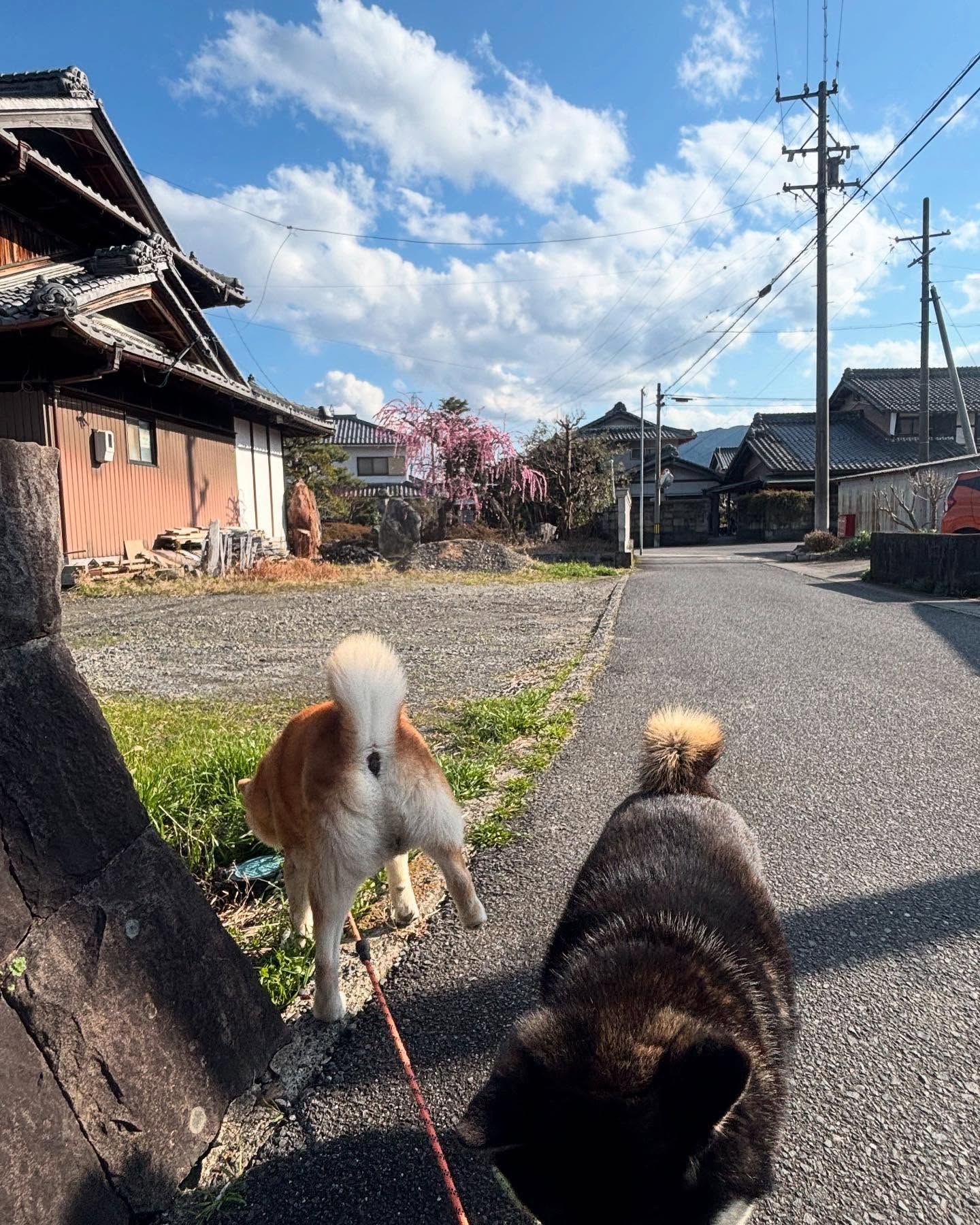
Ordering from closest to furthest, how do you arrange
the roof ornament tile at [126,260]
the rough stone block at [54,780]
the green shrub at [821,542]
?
the rough stone block at [54,780], the roof ornament tile at [126,260], the green shrub at [821,542]

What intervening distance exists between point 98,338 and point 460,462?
41.7 ft

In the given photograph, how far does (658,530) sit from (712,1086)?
36555 millimetres

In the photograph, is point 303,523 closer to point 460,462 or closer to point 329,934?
point 460,462

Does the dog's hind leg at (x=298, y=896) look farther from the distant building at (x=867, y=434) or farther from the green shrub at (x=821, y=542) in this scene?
the distant building at (x=867, y=434)

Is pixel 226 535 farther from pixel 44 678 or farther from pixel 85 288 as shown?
pixel 44 678

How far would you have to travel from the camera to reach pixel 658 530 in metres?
36.4

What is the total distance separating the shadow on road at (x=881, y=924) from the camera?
2270 millimetres

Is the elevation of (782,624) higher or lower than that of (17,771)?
lower

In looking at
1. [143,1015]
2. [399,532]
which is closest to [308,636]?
[143,1015]

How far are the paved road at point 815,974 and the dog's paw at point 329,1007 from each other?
64 mm

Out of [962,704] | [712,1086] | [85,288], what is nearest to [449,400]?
[85,288]

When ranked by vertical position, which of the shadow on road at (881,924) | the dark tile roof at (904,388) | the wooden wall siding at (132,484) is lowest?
the shadow on road at (881,924)

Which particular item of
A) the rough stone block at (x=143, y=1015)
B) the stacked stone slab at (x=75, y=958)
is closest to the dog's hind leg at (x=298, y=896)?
the rough stone block at (x=143, y=1015)

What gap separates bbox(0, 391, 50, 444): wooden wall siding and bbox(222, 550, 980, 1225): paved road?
1012cm
